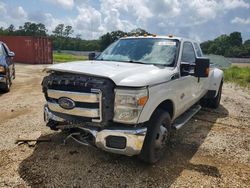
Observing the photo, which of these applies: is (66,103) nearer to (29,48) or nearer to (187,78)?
(187,78)

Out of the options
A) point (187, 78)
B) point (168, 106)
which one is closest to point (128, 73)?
point (168, 106)

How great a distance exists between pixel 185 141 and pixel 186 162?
3.11ft

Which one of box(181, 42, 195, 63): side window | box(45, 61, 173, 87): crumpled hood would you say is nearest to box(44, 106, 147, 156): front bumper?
box(45, 61, 173, 87): crumpled hood

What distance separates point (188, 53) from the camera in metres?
5.47

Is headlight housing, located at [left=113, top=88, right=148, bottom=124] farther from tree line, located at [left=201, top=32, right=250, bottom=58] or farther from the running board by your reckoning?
tree line, located at [left=201, top=32, right=250, bottom=58]

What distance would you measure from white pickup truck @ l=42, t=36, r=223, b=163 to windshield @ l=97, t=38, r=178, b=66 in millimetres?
24

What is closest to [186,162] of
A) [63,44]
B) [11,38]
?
[11,38]

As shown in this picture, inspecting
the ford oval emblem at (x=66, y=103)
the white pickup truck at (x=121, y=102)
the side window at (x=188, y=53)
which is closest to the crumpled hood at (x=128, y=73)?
the white pickup truck at (x=121, y=102)

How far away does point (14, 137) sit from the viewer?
510 cm

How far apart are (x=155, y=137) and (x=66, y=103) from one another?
127 centimetres

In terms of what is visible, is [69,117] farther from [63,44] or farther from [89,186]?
[63,44]

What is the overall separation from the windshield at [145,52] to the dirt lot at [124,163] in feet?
4.97

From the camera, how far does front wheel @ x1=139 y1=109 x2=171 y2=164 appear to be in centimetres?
389

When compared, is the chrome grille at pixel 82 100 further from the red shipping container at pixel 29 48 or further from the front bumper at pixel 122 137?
the red shipping container at pixel 29 48
